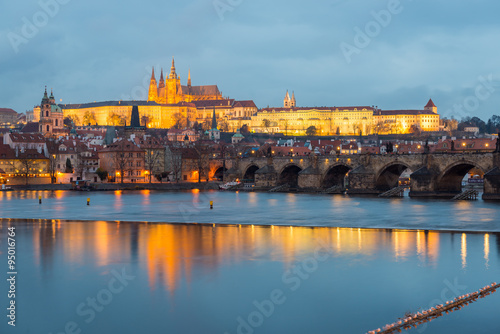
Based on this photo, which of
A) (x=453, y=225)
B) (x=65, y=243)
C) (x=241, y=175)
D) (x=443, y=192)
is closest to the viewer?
(x=65, y=243)

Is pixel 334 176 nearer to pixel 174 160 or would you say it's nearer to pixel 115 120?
pixel 174 160

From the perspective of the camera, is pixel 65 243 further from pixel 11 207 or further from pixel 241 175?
pixel 241 175

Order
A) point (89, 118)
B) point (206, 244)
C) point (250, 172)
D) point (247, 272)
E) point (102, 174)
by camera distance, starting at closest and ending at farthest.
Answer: point (247, 272), point (206, 244), point (102, 174), point (250, 172), point (89, 118)

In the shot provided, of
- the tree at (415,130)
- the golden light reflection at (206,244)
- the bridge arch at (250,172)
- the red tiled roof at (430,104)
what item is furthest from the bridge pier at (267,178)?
the red tiled roof at (430,104)

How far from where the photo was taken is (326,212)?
37.8 metres

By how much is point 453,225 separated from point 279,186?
1362 inches

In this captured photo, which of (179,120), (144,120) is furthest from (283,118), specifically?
(144,120)

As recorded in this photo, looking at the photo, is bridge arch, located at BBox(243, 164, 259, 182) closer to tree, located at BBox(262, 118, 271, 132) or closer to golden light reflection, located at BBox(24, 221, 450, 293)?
golden light reflection, located at BBox(24, 221, 450, 293)

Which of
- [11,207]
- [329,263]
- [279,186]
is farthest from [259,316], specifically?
[279,186]

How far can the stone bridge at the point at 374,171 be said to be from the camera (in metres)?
46.6

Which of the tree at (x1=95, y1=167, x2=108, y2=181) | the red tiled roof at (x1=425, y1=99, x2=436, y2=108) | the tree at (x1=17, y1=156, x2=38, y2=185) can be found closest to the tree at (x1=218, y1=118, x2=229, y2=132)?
the red tiled roof at (x1=425, y1=99, x2=436, y2=108)

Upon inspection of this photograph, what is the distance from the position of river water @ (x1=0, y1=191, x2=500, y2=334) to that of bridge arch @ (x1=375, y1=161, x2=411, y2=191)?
826 inches

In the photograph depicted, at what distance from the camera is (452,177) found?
5056cm

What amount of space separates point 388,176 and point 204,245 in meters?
35.3
